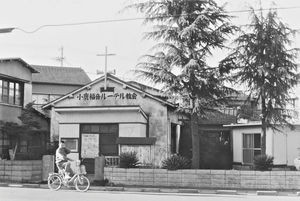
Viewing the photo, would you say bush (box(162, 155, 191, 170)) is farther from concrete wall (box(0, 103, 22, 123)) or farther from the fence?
concrete wall (box(0, 103, 22, 123))

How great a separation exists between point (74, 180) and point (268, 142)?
12.2 m

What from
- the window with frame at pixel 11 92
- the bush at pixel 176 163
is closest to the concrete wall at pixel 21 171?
the bush at pixel 176 163

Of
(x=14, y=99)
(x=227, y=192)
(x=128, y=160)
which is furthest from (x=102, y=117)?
(x=227, y=192)

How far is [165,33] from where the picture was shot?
66.0ft

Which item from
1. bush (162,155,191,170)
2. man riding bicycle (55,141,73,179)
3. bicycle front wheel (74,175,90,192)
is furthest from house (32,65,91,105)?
bicycle front wheel (74,175,90,192)

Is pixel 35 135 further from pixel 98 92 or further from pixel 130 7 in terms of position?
pixel 130 7

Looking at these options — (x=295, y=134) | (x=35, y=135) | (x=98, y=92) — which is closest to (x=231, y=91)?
(x=295, y=134)

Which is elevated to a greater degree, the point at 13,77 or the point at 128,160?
the point at 13,77

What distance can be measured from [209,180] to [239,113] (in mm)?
4996

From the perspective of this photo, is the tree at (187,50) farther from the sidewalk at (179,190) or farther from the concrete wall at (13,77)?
the concrete wall at (13,77)

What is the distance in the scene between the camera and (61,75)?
45.8 m

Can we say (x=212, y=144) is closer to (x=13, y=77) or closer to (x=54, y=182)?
(x=13, y=77)

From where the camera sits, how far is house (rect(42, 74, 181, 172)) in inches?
952

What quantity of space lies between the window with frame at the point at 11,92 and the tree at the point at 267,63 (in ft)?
43.4
